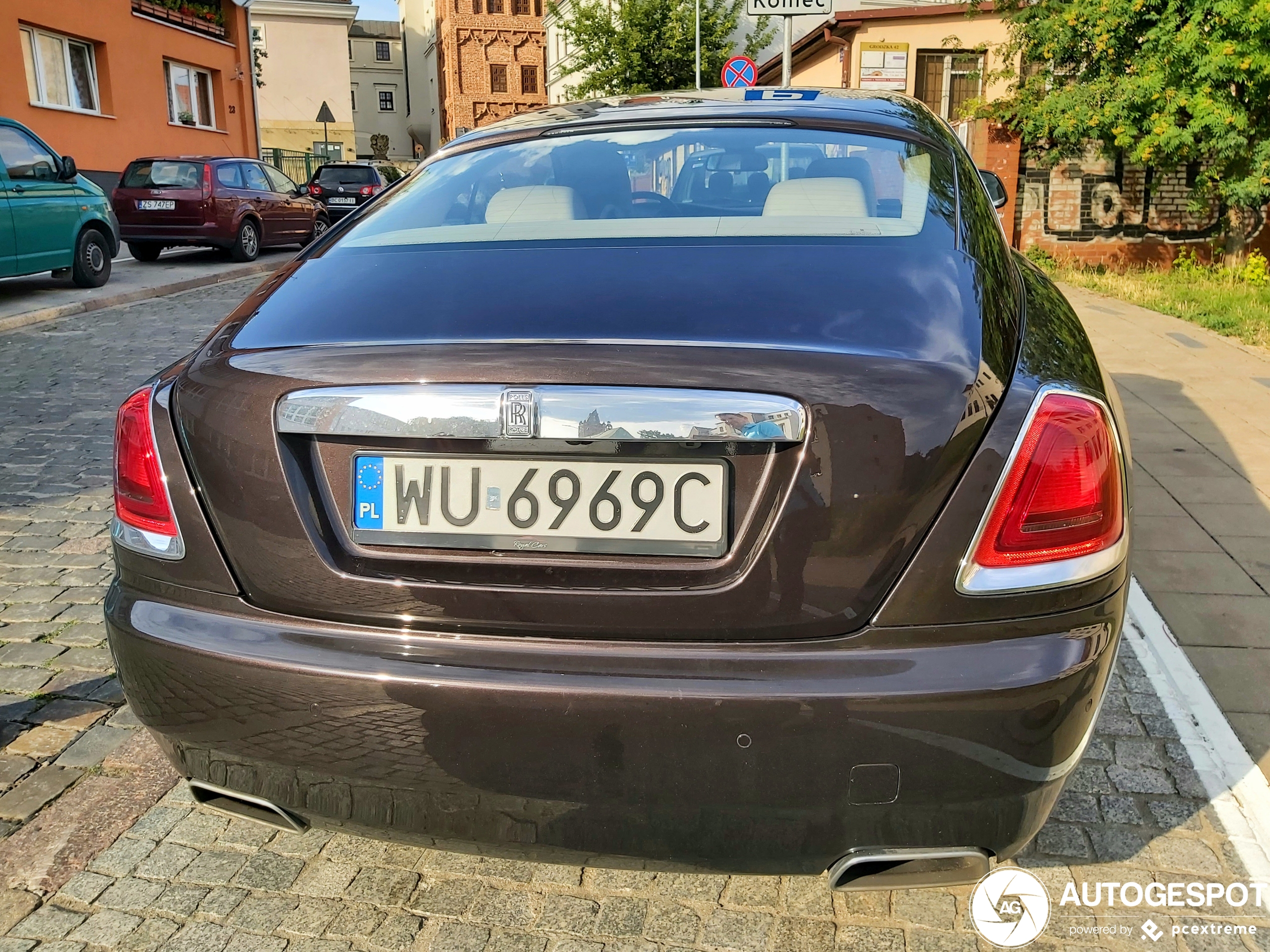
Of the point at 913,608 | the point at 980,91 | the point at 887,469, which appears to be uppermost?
the point at 980,91

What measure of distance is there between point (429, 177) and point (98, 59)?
24.0 meters

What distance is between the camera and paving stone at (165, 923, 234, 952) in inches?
85.4

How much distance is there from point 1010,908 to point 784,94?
2281 mm

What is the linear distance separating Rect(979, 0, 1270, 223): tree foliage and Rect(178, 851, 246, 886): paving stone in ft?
45.8

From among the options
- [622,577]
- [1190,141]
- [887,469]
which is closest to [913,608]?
[887,469]

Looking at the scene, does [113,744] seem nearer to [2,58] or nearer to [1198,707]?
[1198,707]

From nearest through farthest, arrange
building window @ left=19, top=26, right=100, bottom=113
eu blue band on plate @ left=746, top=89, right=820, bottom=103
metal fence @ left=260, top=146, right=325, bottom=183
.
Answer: eu blue band on plate @ left=746, top=89, right=820, bottom=103 < building window @ left=19, top=26, right=100, bottom=113 < metal fence @ left=260, top=146, right=325, bottom=183

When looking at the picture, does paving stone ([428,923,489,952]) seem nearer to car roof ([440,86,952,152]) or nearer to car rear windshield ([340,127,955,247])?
car rear windshield ([340,127,955,247])

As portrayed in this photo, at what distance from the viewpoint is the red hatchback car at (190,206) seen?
1689 cm

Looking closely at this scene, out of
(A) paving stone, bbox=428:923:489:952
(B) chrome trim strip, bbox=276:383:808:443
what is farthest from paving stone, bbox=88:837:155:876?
(B) chrome trim strip, bbox=276:383:808:443

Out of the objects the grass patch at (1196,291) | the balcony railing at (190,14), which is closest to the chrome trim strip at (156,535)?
the grass patch at (1196,291)

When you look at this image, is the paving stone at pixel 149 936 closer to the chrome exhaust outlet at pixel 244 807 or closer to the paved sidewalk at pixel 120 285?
the chrome exhaust outlet at pixel 244 807

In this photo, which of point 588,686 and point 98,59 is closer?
point 588,686

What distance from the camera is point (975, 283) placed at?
6.57 feet
